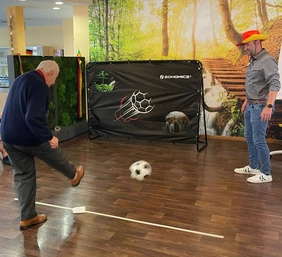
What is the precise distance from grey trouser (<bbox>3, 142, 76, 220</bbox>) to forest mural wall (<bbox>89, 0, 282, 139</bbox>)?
343cm

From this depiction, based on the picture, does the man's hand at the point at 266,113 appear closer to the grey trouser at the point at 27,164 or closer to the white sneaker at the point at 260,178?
the white sneaker at the point at 260,178

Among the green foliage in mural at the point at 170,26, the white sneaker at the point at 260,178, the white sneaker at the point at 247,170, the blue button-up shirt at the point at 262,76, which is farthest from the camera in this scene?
the green foliage in mural at the point at 170,26

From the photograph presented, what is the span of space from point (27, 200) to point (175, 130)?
2.77 meters

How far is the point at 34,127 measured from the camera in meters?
2.13

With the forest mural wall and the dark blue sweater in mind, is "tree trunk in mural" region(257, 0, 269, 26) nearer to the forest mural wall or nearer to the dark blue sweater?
the forest mural wall

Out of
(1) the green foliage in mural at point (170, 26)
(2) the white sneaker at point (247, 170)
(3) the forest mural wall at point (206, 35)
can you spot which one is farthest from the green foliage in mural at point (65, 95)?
(2) the white sneaker at point (247, 170)

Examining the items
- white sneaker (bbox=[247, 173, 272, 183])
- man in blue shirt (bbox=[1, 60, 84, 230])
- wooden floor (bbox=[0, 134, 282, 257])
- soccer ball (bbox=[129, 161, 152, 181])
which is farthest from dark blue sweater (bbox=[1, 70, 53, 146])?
white sneaker (bbox=[247, 173, 272, 183])

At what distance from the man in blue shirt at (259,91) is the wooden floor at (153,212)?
369mm

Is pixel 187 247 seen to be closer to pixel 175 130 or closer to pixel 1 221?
pixel 1 221

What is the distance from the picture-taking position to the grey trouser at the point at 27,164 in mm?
2309

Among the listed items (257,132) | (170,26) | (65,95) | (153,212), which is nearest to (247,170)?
(257,132)

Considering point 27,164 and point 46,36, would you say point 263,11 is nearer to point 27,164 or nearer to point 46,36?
point 27,164

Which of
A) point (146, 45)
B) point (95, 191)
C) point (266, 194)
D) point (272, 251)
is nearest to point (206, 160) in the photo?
point (266, 194)

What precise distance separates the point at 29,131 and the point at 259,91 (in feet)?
7.34
